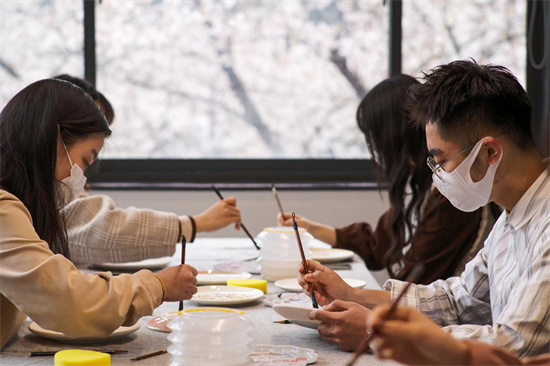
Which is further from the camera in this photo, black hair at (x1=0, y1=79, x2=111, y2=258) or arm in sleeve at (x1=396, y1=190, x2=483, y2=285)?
arm in sleeve at (x1=396, y1=190, x2=483, y2=285)

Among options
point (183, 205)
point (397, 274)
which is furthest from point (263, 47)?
point (397, 274)

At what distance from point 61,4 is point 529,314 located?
340 cm

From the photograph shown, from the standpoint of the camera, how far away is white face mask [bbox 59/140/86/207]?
1.54 meters

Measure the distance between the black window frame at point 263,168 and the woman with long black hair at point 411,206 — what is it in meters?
1.05

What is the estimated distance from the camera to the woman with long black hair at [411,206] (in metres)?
2.33

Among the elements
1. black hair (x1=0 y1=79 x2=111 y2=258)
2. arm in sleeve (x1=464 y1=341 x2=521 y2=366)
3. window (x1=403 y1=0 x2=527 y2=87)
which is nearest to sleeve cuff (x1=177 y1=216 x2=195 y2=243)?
black hair (x1=0 y1=79 x2=111 y2=258)

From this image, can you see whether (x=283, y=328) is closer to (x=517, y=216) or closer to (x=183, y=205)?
(x=517, y=216)

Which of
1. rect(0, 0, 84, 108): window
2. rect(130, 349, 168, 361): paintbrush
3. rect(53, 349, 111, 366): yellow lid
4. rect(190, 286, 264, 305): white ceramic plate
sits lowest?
rect(190, 286, 264, 305): white ceramic plate

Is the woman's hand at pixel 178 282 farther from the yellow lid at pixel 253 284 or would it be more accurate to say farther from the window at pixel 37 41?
the window at pixel 37 41

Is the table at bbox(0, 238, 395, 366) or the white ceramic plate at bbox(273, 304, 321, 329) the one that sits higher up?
the white ceramic plate at bbox(273, 304, 321, 329)

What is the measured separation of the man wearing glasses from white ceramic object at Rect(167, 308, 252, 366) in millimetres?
290

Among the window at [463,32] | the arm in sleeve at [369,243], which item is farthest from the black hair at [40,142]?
the window at [463,32]

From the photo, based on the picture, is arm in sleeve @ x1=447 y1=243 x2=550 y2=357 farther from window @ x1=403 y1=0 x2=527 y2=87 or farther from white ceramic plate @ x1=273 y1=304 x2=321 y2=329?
window @ x1=403 y1=0 x2=527 y2=87

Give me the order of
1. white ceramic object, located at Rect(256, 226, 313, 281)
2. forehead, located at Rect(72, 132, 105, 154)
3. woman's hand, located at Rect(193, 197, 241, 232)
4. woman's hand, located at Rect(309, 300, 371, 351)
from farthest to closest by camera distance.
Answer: woman's hand, located at Rect(193, 197, 241, 232) < white ceramic object, located at Rect(256, 226, 313, 281) < forehead, located at Rect(72, 132, 105, 154) < woman's hand, located at Rect(309, 300, 371, 351)
